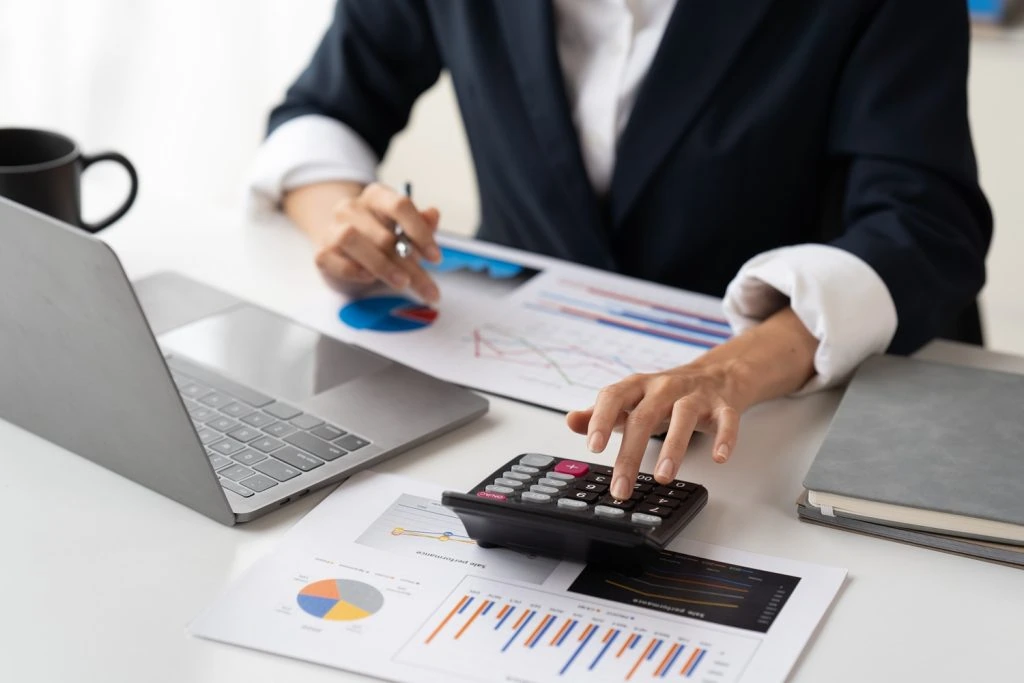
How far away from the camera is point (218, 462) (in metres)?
0.75

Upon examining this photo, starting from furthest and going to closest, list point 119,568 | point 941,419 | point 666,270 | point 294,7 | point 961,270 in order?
point 294,7, point 666,270, point 961,270, point 941,419, point 119,568

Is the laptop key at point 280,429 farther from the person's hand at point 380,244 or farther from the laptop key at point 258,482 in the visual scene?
the person's hand at point 380,244

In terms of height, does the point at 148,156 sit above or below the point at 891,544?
below

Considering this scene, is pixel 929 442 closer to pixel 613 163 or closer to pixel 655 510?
pixel 655 510

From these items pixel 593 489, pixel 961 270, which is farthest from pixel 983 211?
pixel 593 489

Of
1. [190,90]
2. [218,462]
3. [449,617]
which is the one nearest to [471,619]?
[449,617]

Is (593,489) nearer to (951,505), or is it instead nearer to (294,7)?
(951,505)

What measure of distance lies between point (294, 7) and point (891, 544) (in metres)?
2.10

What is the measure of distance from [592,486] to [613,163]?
53cm

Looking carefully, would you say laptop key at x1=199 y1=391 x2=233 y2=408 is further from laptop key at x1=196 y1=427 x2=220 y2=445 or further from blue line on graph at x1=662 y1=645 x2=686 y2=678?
blue line on graph at x1=662 y1=645 x2=686 y2=678

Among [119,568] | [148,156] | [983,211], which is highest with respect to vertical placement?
[983,211]

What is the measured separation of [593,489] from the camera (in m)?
0.69

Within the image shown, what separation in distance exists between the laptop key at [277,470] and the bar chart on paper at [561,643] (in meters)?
0.16

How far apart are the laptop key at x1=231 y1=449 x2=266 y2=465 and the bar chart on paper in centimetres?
18
